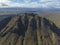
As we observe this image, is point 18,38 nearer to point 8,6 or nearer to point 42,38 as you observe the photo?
point 42,38

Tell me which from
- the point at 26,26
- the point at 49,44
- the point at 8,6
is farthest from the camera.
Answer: the point at 8,6

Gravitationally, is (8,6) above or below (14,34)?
below

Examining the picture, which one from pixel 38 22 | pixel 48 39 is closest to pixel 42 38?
pixel 48 39

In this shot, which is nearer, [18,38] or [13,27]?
[18,38]

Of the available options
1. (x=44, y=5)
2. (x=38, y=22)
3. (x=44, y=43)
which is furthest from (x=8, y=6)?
(x=44, y=43)

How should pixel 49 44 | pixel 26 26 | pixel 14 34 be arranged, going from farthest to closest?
pixel 26 26, pixel 14 34, pixel 49 44

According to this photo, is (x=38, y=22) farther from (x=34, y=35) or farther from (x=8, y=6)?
(x=8, y=6)
